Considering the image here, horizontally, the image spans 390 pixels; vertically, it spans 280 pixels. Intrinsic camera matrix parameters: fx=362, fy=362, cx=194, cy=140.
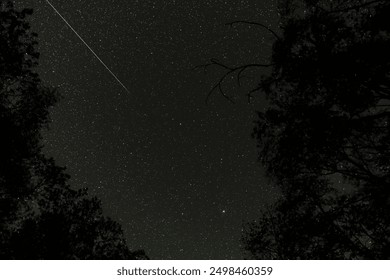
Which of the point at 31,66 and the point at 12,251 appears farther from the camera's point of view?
the point at 12,251

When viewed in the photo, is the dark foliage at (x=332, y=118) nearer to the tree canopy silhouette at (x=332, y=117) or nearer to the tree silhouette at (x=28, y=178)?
the tree canopy silhouette at (x=332, y=117)

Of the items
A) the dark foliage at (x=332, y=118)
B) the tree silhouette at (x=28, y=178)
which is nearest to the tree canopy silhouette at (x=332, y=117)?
the dark foliage at (x=332, y=118)

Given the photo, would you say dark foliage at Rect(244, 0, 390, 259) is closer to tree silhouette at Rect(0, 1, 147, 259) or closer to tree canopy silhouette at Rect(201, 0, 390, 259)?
tree canopy silhouette at Rect(201, 0, 390, 259)

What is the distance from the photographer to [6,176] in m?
8.48

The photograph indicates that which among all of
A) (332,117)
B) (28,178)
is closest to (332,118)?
(332,117)

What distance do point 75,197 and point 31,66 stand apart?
440cm

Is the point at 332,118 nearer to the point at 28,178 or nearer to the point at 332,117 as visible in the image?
the point at 332,117

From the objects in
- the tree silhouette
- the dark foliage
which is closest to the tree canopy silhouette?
the dark foliage

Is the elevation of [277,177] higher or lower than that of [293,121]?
lower

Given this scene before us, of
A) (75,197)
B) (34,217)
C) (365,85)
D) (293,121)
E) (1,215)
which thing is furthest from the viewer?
(75,197)

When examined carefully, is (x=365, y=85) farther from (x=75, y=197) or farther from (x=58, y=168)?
(x=75, y=197)

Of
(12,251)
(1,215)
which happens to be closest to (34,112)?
(1,215)
